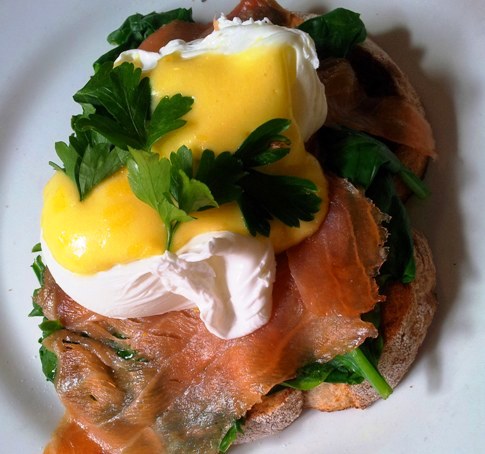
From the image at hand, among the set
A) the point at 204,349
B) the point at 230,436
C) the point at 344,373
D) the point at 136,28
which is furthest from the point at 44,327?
the point at 136,28

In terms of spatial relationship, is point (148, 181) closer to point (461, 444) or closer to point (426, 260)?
point (426, 260)

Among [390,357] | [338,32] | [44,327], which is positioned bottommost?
[390,357]

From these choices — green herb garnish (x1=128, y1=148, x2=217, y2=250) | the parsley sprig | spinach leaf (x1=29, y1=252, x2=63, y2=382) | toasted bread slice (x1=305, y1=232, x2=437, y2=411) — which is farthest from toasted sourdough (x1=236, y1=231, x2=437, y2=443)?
the parsley sprig

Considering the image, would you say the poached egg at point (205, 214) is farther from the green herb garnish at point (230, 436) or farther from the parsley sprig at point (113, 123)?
the green herb garnish at point (230, 436)

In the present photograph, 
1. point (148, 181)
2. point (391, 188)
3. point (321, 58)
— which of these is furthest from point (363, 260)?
point (321, 58)

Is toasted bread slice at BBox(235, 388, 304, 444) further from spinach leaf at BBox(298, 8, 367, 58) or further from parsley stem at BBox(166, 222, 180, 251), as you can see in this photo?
spinach leaf at BBox(298, 8, 367, 58)

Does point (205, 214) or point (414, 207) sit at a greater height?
point (205, 214)

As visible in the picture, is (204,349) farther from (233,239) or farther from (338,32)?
(338,32)
